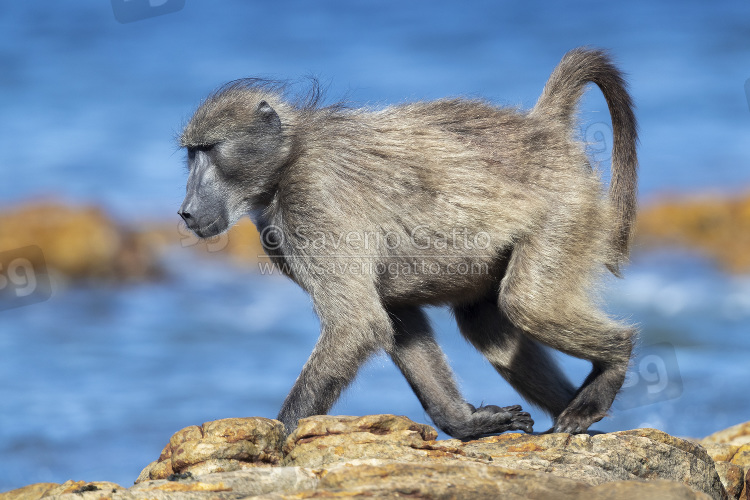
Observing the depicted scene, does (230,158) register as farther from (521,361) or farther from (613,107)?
(613,107)

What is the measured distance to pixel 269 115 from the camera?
219 inches

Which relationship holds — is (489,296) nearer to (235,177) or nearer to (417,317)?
(417,317)

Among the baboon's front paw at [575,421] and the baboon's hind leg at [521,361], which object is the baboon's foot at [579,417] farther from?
the baboon's hind leg at [521,361]

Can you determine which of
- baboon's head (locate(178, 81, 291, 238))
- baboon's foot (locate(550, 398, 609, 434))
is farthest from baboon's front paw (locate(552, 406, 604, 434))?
baboon's head (locate(178, 81, 291, 238))

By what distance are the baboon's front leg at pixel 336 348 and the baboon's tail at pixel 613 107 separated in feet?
6.30

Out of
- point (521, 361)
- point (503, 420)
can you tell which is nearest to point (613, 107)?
point (521, 361)

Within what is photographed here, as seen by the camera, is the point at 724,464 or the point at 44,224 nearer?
the point at 724,464

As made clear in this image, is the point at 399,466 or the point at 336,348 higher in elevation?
the point at 336,348

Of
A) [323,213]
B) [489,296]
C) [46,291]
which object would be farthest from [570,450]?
[46,291]

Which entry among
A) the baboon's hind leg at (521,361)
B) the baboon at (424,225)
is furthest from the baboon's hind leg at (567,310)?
the baboon's hind leg at (521,361)

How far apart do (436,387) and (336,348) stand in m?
0.94

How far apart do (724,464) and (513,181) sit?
7.36 ft

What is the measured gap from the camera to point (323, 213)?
524cm

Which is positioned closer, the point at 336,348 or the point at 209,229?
the point at 336,348
